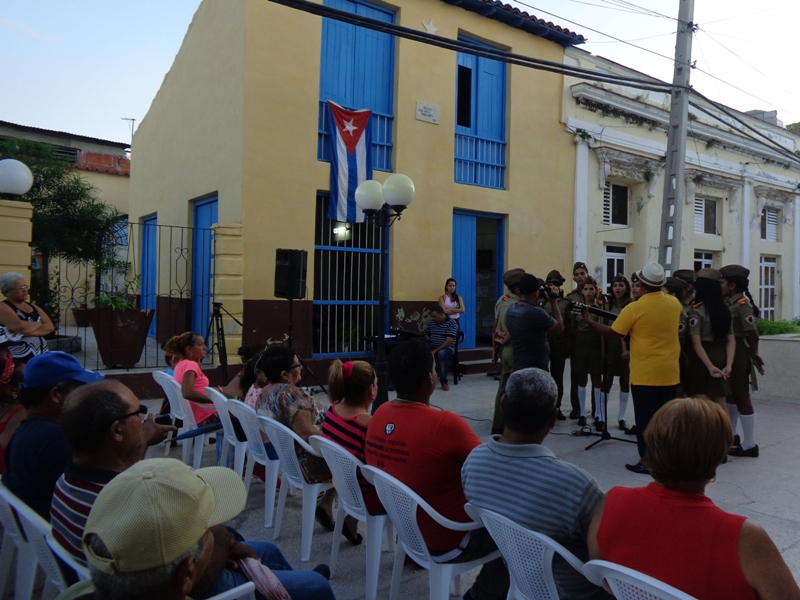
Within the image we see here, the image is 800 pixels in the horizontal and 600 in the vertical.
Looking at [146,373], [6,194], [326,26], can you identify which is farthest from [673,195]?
[6,194]

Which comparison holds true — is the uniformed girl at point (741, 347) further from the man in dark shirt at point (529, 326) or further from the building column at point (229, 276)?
the building column at point (229, 276)

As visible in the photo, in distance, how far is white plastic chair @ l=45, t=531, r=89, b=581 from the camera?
2.00m

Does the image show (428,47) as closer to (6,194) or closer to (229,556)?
(6,194)

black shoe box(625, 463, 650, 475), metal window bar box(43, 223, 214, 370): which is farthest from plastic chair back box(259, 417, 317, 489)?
metal window bar box(43, 223, 214, 370)

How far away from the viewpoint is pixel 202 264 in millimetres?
10203

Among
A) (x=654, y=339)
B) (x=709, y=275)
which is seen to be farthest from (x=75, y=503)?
(x=709, y=275)

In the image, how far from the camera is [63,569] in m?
2.14

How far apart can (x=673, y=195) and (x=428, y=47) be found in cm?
480

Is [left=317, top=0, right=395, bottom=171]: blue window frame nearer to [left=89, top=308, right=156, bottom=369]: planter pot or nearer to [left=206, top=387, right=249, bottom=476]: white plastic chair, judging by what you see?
[left=89, top=308, right=156, bottom=369]: planter pot

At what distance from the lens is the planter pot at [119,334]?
8.22 meters

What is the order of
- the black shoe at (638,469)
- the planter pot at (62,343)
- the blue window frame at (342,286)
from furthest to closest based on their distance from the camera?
the blue window frame at (342,286) → the planter pot at (62,343) → the black shoe at (638,469)

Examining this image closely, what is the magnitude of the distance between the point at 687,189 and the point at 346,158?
9.49 meters

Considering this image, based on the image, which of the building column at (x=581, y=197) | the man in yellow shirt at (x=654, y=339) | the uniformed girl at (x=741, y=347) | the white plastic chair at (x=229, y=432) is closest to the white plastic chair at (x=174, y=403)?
the white plastic chair at (x=229, y=432)

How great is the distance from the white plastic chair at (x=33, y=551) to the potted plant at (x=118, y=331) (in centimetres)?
615
